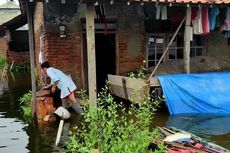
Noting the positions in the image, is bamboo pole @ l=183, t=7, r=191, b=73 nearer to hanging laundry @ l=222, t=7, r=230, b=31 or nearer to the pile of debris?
hanging laundry @ l=222, t=7, r=230, b=31

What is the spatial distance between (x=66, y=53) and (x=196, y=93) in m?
4.18

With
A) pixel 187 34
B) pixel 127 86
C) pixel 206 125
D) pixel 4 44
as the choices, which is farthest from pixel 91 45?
pixel 4 44

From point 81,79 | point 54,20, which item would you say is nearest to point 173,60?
point 81,79

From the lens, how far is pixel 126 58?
42.0 feet

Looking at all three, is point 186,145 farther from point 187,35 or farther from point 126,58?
point 126,58

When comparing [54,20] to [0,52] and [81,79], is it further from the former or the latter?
[0,52]

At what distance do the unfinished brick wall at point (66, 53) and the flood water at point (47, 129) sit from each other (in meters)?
1.95

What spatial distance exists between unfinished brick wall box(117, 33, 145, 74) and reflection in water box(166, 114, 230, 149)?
10.2 feet

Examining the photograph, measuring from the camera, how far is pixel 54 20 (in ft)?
38.9

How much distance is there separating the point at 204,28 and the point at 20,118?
5.80 m

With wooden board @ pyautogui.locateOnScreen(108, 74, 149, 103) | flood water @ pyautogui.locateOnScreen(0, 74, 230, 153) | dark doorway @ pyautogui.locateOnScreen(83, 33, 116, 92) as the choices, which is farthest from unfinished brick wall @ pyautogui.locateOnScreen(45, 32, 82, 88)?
dark doorway @ pyautogui.locateOnScreen(83, 33, 116, 92)

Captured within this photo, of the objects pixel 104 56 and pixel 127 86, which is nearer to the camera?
pixel 127 86

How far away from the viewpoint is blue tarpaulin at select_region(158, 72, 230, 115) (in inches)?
409

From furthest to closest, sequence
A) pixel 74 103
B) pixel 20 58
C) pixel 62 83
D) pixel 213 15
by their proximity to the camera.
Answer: pixel 20 58 → pixel 213 15 → pixel 74 103 → pixel 62 83
